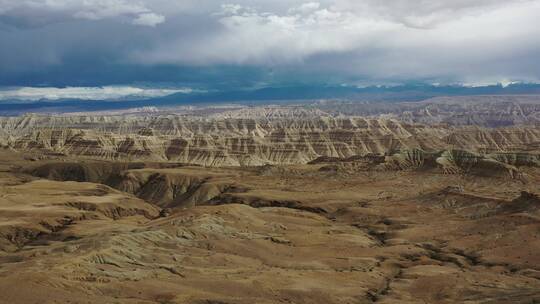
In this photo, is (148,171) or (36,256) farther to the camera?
(148,171)

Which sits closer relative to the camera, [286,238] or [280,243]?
[280,243]

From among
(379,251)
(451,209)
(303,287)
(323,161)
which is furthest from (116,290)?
(323,161)

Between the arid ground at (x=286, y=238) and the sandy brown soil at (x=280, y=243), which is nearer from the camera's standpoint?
the sandy brown soil at (x=280, y=243)

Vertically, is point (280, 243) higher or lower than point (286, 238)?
lower

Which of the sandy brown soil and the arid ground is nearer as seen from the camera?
the sandy brown soil

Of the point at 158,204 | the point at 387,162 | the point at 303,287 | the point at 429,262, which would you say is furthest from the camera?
the point at 387,162

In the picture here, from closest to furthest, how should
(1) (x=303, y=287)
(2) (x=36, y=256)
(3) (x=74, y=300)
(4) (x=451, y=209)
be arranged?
(3) (x=74, y=300) → (1) (x=303, y=287) → (2) (x=36, y=256) → (4) (x=451, y=209)

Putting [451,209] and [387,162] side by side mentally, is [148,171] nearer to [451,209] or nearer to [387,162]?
[387,162]

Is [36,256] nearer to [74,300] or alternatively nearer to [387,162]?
[74,300]
